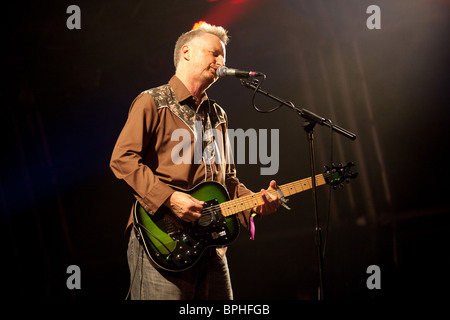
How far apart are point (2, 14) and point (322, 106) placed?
Result: 342 centimetres

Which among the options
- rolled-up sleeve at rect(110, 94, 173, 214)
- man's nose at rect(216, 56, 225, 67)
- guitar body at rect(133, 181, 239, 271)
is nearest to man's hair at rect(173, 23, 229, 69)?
man's nose at rect(216, 56, 225, 67)

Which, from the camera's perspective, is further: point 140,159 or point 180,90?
point 180,90

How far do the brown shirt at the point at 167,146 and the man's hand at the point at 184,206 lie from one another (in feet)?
0.15

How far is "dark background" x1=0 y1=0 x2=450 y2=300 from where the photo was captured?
14.7 feet

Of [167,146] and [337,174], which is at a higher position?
[167,146]

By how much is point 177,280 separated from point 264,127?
2812 mm

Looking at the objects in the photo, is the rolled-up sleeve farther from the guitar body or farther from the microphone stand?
the microphone stand

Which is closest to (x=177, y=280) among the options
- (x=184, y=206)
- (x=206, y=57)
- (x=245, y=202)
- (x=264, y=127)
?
(x=184, y=206)

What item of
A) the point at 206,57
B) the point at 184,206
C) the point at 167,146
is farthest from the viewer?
the point at 206,57

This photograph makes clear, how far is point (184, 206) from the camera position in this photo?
2.37m

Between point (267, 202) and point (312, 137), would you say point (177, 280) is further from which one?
point (312, 137)

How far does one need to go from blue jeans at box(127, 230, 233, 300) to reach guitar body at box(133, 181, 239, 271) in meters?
0.05

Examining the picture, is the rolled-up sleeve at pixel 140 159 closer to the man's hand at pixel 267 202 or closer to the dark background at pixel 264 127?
the man's hand at pixel 267 202

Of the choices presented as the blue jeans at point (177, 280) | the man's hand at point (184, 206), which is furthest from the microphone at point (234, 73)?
the blue jeans at point (177, 280)
